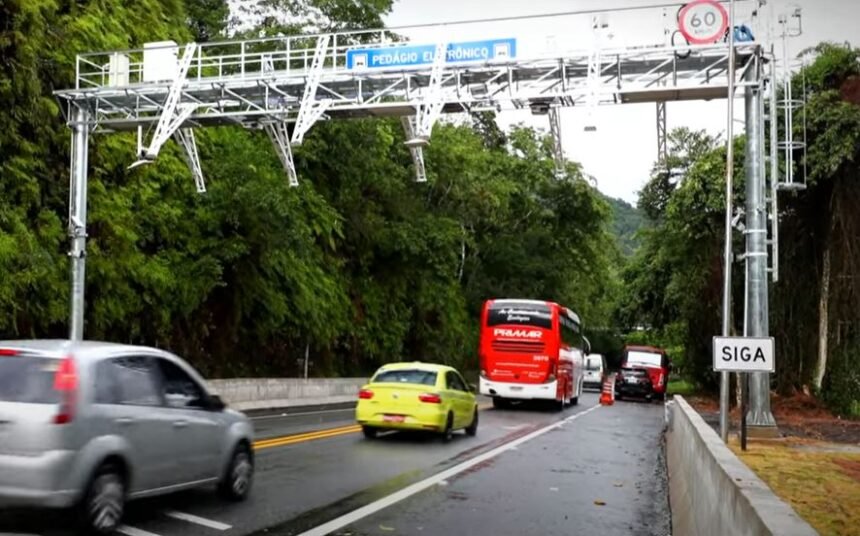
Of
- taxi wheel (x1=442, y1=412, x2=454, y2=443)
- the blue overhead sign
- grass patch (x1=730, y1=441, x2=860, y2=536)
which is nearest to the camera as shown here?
grass patch (x1=730, y1=441, x2=860, y2=536)

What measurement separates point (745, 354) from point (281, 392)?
1812 centimetres

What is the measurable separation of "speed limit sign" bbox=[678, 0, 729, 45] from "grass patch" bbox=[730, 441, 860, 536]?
8621 millimetres

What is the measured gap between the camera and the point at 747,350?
13.8 metres

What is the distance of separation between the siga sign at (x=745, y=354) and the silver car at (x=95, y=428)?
26.6ft

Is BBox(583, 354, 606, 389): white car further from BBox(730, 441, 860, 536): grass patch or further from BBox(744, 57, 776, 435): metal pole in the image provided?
BBox(730, 441, 860, 536): grass patch

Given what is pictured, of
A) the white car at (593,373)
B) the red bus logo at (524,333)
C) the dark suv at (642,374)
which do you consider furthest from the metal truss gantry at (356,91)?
the white car at (593,373)

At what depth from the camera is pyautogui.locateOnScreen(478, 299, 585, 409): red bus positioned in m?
29.8

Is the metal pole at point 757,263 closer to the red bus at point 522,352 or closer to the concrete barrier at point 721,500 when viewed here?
the concrete barrier at point 721,500

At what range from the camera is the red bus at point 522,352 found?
1174 inches

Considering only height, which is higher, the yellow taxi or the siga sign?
the siga sign

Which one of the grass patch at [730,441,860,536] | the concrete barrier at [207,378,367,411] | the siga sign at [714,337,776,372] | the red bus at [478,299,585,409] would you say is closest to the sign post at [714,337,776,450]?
the siga sign at [714,337,776,372]

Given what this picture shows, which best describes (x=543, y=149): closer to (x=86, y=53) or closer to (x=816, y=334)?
(x=816, y=334)

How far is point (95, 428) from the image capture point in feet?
25.5

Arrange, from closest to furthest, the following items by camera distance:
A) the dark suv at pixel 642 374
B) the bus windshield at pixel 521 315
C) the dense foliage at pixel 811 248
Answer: the dense foliage at pixel 811 248
the bus windshield at pixel 521 315
the dark suv at pixel 642 374
